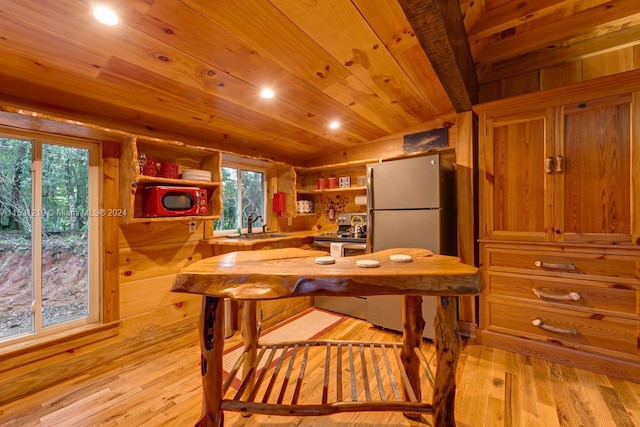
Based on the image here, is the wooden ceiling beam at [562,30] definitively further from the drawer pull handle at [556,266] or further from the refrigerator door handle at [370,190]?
A: the drawer pull handle at [556,266]

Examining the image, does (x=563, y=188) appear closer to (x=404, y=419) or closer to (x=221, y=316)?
(x=404, y=419)

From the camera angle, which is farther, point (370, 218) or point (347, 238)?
point (347, 238)

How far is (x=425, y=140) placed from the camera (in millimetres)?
2939

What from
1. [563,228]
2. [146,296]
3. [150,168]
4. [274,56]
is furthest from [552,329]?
[150,168]

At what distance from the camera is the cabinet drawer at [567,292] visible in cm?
189

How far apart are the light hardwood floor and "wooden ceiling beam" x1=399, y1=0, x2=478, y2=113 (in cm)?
209

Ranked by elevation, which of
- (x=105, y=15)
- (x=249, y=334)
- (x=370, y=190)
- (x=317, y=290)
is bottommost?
(x=249, y=334)

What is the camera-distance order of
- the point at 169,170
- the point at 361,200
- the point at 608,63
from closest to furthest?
the point at 608,63 < the point at 169,170 < the point at 361,200

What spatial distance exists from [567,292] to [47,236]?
3917 millimetres

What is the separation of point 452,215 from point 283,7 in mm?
2250

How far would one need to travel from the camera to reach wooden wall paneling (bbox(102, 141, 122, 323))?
6.99 feet

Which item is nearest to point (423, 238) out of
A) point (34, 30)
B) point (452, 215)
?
point (452, 215)

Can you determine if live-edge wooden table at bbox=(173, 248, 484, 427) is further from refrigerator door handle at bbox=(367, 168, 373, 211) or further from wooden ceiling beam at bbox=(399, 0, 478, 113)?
refrigerator door handle at bbox=(367, 168, 373, 211)

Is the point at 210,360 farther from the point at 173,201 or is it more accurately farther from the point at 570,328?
the point at 570,328
